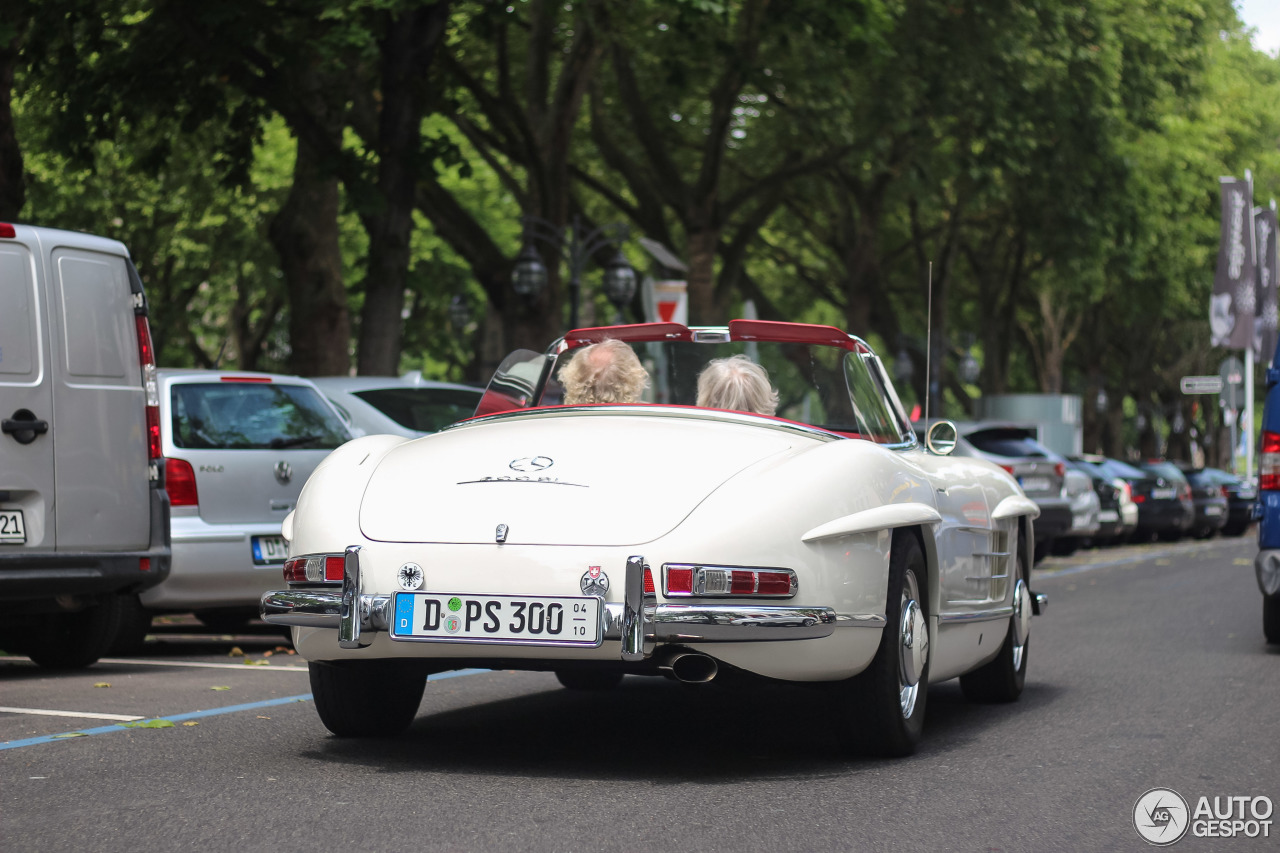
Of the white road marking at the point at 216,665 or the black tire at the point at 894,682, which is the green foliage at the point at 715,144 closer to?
the white road marking at the point at 216,665

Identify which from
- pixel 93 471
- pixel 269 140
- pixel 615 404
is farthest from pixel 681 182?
pixel 615 404

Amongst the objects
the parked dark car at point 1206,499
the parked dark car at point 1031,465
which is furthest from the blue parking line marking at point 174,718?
the parked dark car at point 1206,499

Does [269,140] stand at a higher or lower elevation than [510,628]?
higher

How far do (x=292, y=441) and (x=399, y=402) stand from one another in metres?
2.32

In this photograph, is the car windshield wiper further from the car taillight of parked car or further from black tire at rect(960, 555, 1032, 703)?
black tire at rect(960, 555, 1032, 703)

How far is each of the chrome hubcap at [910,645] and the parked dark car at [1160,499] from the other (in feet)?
76.7

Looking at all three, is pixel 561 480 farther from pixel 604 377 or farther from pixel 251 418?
pixel 251 418

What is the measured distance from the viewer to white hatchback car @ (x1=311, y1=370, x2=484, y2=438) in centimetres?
1222

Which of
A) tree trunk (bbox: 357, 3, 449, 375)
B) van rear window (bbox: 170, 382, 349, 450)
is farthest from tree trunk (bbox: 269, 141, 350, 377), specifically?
van rear window (bbox: 170, 382, 349, 450)

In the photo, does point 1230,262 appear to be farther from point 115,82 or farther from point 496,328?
point 115,82

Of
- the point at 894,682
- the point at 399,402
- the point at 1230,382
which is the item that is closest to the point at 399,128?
the point at 399,402

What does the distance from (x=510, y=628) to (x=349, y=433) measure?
18.4ft

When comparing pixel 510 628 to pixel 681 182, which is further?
pixel 681 182

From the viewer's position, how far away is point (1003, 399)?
3809 centimetres
